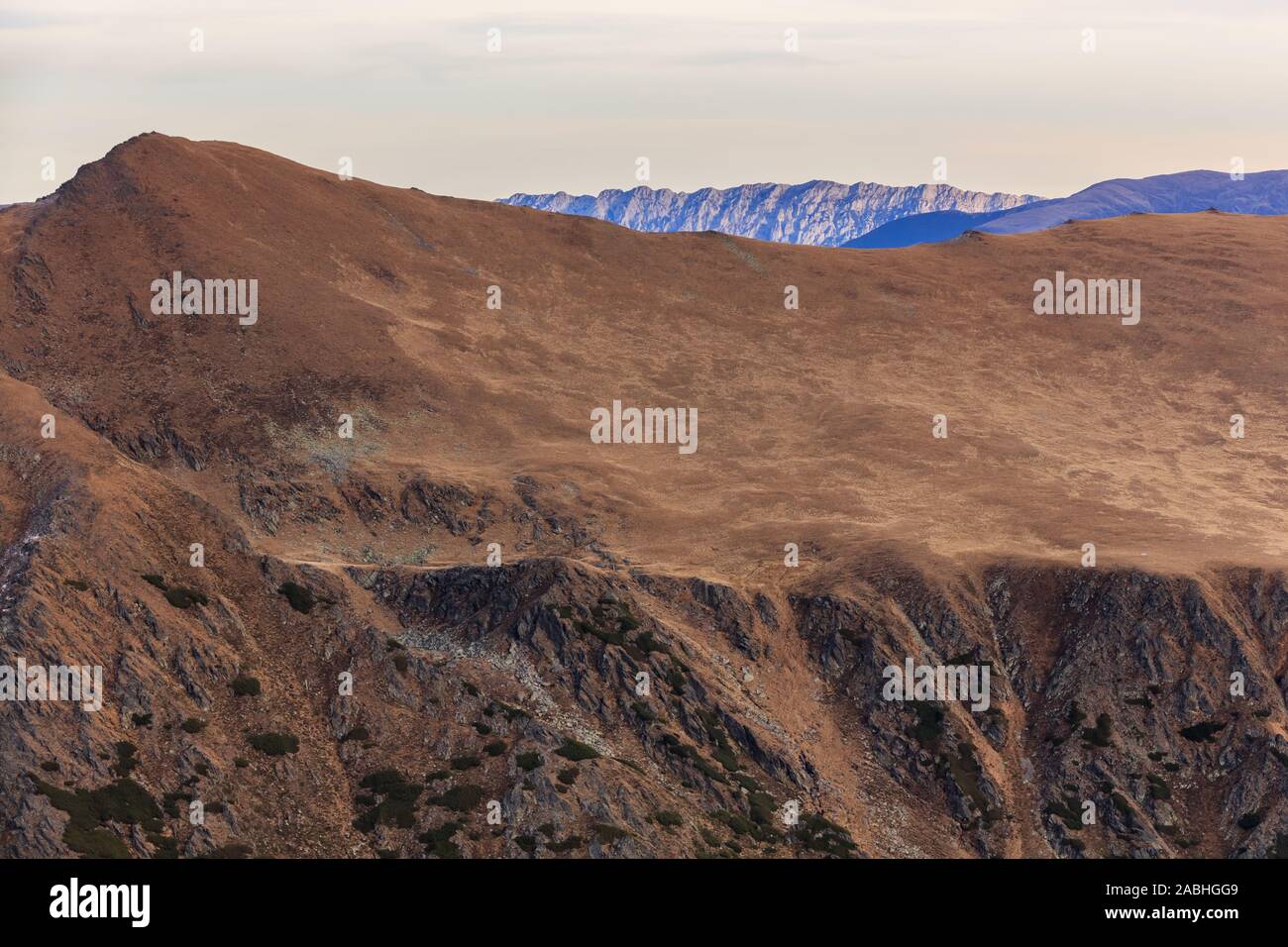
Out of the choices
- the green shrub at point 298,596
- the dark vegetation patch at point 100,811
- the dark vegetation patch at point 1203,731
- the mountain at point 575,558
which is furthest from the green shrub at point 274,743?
the dark vegetation patch at point 1203,731

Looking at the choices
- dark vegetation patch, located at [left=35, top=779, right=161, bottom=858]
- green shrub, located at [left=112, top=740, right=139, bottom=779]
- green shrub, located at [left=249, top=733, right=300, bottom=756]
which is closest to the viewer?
dark vegetation patch, located at [left=35, top=779, right=161, bottom=858]

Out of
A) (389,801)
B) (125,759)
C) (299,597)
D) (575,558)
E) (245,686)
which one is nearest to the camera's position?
(125,759)

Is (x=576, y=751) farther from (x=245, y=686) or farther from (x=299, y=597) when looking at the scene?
(x=299, y=597)

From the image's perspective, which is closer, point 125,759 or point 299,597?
point 125,759

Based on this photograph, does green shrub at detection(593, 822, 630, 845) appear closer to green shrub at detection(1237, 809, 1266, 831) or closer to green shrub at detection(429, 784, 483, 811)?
green shrub at detection(429, 784, 483, 811)

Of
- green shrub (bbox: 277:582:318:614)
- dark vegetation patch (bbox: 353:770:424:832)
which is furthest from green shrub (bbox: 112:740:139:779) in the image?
green shrub (bbox: 277:582:318:614)

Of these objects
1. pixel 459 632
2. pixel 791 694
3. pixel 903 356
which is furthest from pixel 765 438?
pixel 459 632

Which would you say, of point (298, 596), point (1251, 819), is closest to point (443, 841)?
point (298, 596)

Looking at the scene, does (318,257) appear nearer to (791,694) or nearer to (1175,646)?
(791,694)

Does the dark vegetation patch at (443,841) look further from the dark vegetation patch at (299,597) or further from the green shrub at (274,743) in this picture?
the dark vegetation patch at (299,597)
